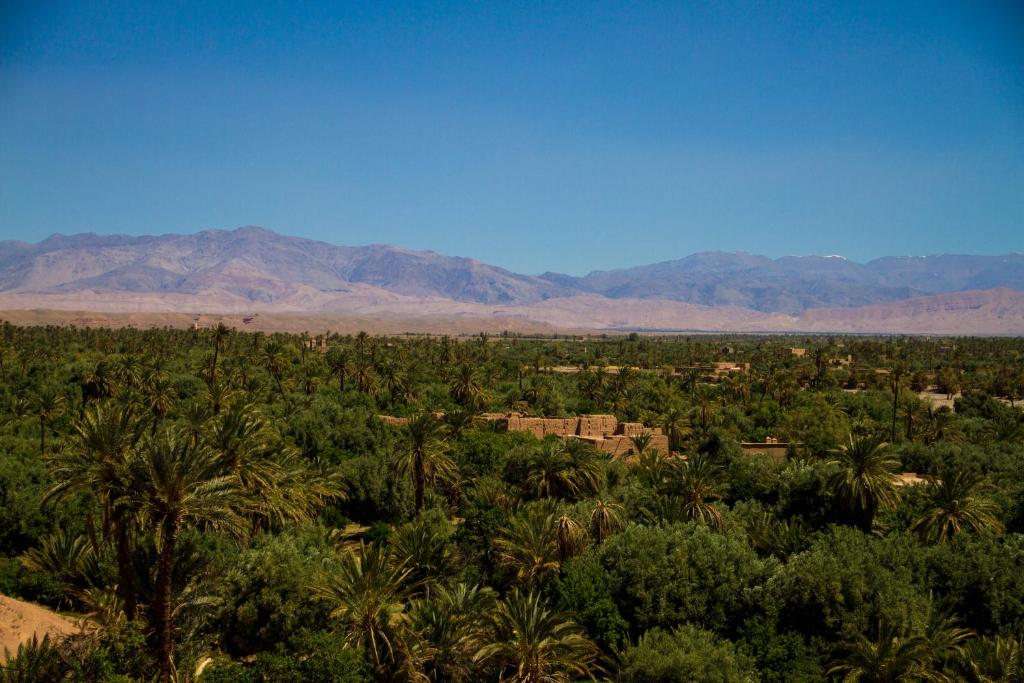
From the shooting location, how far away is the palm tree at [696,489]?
1042 inches

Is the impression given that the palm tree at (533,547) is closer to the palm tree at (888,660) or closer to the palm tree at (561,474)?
the palm tree at (561,474)

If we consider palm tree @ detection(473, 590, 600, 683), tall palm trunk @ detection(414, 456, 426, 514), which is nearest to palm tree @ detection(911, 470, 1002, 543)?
palm tree @ detection(473, 590, 600, 683)

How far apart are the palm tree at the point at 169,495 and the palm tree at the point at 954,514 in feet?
66.3

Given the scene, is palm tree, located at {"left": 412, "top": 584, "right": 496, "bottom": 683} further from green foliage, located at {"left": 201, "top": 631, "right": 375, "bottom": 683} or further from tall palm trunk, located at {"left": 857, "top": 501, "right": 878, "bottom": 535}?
tall palm trunk, located at {"left": 857, "top": 501, "right": 878, "bottom": 535}

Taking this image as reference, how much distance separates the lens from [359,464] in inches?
1412

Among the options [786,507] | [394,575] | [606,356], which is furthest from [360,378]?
[606,356]

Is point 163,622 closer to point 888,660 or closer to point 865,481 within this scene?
point 888,660

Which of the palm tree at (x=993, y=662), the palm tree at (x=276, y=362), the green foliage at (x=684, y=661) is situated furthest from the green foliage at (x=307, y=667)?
the palm tree at (x=276, y=362)

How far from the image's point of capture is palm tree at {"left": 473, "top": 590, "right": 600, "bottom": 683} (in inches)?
725

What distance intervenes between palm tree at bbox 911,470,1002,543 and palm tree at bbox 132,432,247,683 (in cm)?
2020

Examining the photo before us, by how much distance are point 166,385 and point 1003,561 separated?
43644mm

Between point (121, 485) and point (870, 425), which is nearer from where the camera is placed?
point (121, 485)

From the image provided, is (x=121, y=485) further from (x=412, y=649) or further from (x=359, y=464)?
(x=359, y=464)

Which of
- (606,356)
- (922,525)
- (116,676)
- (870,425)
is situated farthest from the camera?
(606,356)
